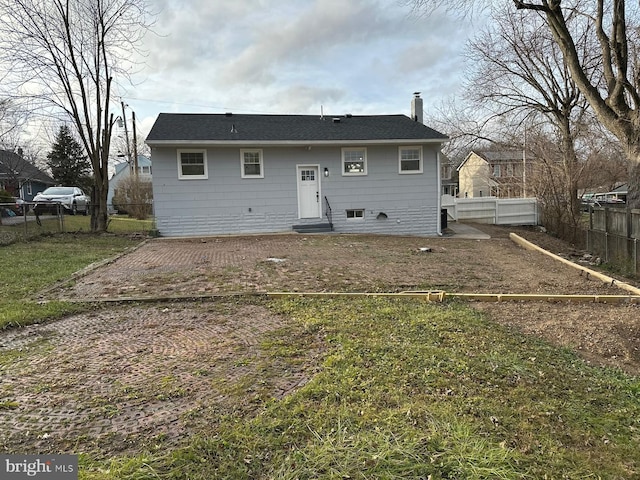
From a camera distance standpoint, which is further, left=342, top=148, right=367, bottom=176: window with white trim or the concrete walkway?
left=342, top=148, right=367, bottom=176: window with white trim

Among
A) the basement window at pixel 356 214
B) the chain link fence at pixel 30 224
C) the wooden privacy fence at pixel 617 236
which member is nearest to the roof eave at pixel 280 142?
the basement window at pixel 356 214

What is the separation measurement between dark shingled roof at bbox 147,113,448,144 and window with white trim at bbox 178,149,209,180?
0.61 meters

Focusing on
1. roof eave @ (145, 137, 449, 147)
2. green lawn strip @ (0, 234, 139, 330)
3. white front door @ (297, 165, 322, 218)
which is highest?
roof eave @ (145, 137, 449, 147)

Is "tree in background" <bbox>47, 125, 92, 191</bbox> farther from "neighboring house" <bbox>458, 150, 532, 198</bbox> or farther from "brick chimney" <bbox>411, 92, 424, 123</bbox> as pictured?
"neighboring house" <bbox>458, 150, 532, 198</bbox>

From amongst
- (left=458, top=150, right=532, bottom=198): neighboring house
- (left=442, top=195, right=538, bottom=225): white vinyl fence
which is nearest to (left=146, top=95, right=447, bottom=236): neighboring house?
(left=442, top=195, right=538, bottom=225): white vinyl fence

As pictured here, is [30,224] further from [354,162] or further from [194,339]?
[194,339]

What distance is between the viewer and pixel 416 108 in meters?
17.3

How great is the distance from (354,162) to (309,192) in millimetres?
2108

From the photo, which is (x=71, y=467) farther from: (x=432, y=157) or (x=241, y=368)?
(x=432, y=157)

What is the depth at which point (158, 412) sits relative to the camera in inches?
101

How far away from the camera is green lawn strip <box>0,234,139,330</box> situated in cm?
480

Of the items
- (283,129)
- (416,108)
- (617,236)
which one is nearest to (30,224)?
(283,129)

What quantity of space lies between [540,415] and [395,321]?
202 cm

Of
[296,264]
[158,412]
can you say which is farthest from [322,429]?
[296,264]
